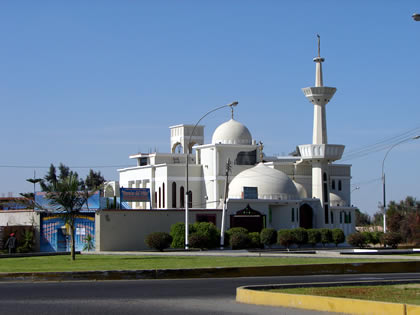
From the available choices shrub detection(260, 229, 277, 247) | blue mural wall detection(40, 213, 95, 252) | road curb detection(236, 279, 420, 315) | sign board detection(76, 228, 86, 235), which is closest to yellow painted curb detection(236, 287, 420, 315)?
road curb detection(236, 279, 420, 315)

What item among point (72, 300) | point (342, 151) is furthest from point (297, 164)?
point (72, 300)

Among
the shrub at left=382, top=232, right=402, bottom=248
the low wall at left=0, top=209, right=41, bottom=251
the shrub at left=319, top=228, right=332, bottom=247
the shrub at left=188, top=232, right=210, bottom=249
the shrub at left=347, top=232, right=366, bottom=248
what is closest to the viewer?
the shrub at left=188, top=232, right=210, bottom=249

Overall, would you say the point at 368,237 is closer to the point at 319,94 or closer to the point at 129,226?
the point at 319,94

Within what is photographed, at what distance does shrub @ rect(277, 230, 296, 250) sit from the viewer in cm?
5425

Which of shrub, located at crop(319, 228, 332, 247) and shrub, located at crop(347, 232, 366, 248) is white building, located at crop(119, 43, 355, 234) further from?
Result: shrub, located at crop(347, 232, 366, 248)

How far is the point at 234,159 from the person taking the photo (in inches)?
2694

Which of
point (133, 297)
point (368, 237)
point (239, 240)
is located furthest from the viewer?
point (368, 237)

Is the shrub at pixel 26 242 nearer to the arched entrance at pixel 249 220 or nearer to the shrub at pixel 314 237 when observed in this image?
the arched entrance at pixel 249 220

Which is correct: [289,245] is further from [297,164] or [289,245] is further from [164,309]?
[164,309]

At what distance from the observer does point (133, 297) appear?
16.8 m

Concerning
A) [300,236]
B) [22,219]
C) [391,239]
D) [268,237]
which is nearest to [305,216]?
[300,236]

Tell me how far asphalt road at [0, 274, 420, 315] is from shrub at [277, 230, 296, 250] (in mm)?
31648

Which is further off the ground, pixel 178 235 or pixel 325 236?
pixel 178 235

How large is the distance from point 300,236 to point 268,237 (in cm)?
389
